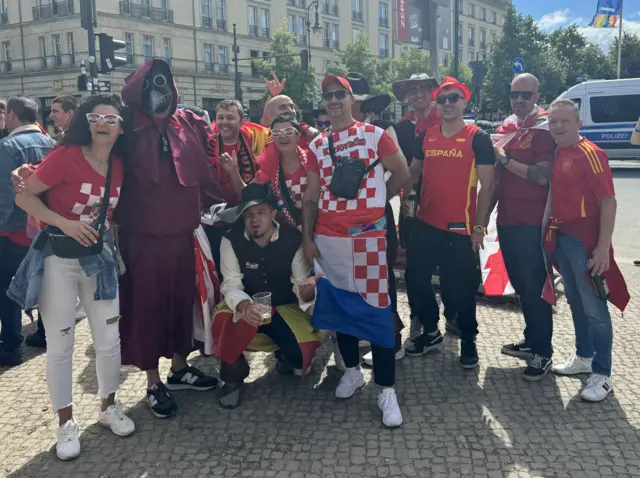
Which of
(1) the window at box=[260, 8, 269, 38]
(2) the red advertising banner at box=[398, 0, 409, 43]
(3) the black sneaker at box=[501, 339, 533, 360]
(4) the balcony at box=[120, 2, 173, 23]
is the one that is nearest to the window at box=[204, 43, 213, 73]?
(4) the balcony at box=[120, 2, 173, 23]

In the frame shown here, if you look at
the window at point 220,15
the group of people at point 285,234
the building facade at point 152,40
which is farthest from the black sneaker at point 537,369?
the window at point 220,15

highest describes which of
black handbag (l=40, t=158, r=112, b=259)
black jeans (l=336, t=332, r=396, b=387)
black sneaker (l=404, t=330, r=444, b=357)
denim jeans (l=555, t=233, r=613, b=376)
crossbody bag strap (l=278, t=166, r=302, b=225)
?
Answer: crossbody bag strap (l=278, t=166, r=302, b=225)

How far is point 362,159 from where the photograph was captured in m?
3.46

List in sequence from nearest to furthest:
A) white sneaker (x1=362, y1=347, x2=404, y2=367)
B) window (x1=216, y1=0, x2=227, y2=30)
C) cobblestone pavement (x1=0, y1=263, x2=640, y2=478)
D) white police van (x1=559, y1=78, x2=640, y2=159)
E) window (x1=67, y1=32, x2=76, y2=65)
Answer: cobblestone pavement (x1=0, y1=263, x2=640, y2=478) < white sneaker (x1=362, y1=347, x2=404, y2=367) < white police van (x1=559, y1=78, x2=640, y2=159) < window (x1=67, y1=32, x2=76, y2=65) < window (x1=216, y1=0, x2=227, y2=30)

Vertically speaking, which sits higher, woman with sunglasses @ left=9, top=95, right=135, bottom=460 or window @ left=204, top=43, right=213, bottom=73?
window @ left=204, top=43, right=213, bottom=73

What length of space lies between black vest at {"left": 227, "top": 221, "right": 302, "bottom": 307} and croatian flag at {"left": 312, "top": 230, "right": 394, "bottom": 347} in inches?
11.4

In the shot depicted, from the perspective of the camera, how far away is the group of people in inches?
126

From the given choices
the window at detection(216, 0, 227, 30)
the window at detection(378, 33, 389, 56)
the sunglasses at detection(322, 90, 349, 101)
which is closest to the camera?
the sunglasses at detection(322, 90, 349, 101)

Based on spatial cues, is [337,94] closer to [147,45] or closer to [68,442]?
[68,442]

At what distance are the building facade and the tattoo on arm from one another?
29.9 metres

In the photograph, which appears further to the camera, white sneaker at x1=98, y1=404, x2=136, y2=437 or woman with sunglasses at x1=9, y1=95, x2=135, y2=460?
white sneaker at x1=98, y1=404, x2=136, y2=437

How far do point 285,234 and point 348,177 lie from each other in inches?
26.5

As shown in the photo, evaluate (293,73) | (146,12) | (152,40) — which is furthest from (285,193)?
(146,12)

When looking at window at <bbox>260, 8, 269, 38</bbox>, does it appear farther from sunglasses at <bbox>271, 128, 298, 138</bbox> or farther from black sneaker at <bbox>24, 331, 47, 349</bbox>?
sunglasses at <bbox>271, 128, 298, 138</bbox>
